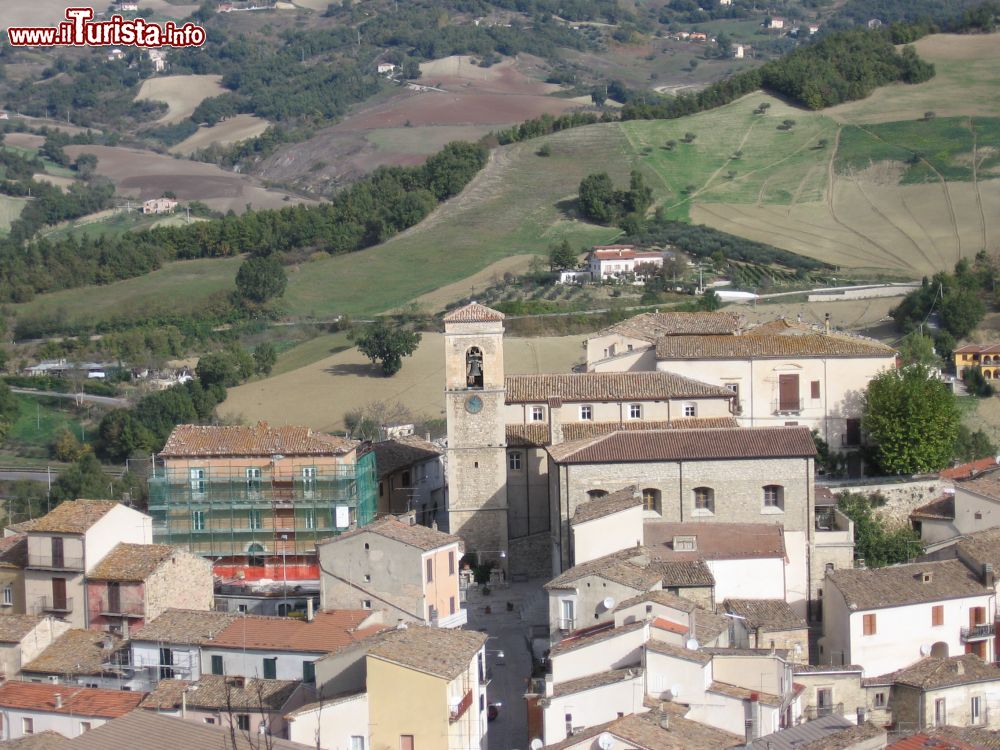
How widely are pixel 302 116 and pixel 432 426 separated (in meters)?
134

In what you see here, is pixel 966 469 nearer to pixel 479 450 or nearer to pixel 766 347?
pixel 766 347

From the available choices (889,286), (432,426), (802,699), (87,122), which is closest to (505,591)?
(802,699)

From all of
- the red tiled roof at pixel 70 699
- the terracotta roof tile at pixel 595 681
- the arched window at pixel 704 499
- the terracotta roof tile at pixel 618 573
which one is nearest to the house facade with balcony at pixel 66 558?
the red tiled roof at pixel 70 699

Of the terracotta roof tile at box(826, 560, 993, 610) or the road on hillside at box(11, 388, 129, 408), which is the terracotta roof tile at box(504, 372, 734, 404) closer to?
the terracotta roof tile at box(826, 560, 993, 610)

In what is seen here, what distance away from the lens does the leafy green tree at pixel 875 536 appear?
39.8 m

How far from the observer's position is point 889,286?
72.8m

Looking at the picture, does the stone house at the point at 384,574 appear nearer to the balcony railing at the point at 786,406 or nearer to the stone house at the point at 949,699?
the stone house at the point at 949,699

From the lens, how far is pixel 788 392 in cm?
4662

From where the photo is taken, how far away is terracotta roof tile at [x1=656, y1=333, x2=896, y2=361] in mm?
46594

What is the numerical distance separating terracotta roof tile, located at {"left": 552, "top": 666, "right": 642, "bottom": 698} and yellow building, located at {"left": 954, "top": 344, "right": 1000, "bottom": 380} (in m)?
27.7

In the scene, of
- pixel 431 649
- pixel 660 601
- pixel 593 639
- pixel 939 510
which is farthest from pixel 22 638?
pixel 939 510

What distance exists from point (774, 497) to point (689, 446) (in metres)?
2.07

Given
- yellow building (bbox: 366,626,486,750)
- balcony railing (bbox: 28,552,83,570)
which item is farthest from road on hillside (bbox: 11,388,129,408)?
yellow building (bbox: 366,626,486,750)

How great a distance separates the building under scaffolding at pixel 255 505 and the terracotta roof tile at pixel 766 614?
1028 cm
